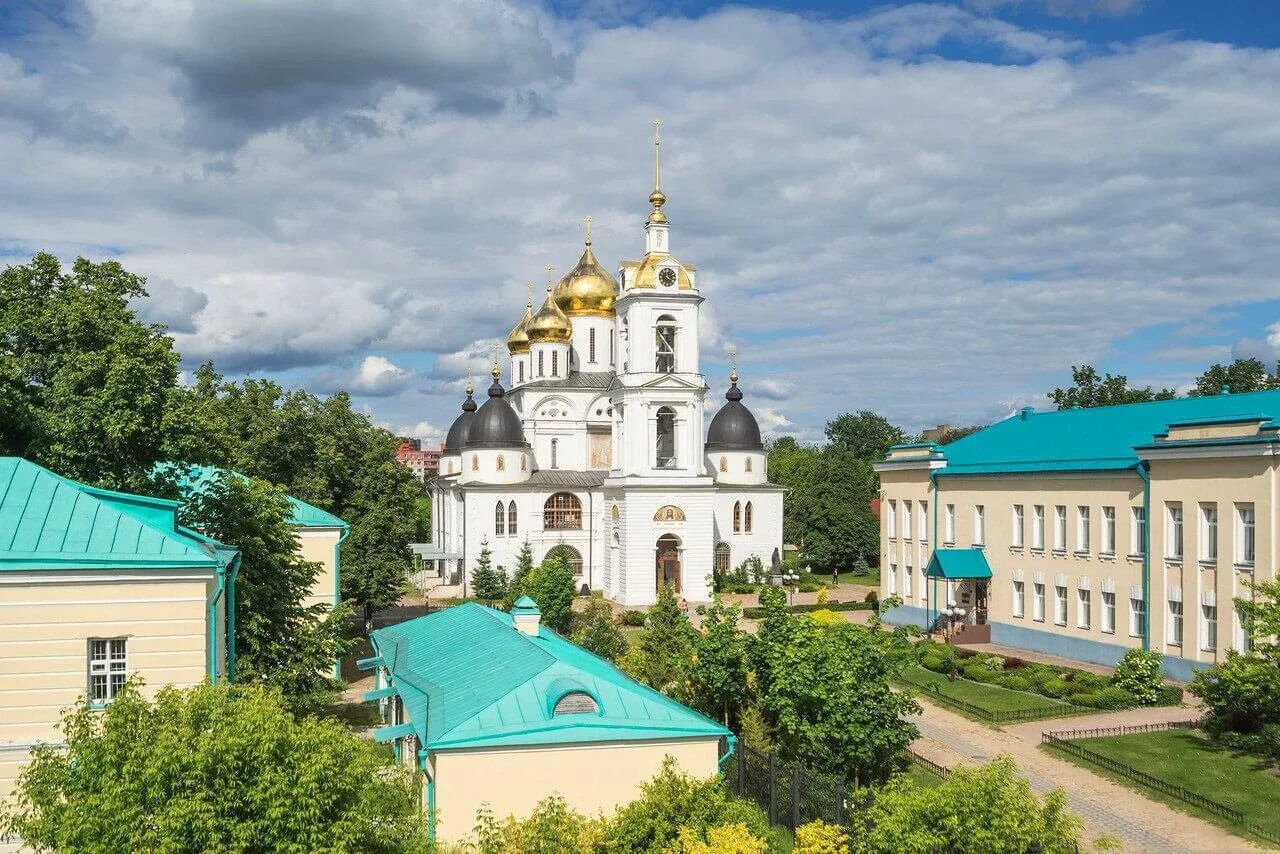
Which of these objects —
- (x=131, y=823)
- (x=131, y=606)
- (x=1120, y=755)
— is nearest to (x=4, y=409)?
(x=131, y=606)

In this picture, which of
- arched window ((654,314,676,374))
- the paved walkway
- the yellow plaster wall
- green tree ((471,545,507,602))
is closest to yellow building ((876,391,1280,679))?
the paved walkway

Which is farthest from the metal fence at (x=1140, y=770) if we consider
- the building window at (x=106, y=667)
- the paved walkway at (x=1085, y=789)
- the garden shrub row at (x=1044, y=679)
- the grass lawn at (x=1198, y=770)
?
the building window at (x=106, y=667)

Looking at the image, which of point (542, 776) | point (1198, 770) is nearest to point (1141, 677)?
point (1198, 770)

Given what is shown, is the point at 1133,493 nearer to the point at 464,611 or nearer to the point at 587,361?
the point at 464,611

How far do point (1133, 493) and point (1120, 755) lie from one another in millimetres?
10941

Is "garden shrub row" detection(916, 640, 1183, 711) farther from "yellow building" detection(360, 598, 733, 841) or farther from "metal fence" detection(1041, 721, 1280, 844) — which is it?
"yellow building" detection(360, 598, 733, 841)

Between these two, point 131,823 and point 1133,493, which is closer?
point 131,823

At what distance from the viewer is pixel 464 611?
85.1 ft

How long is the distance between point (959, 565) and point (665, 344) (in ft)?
64.3

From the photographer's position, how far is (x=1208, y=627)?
1108 inches

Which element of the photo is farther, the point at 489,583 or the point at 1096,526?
the point at 489,583

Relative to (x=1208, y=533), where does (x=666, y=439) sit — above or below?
above

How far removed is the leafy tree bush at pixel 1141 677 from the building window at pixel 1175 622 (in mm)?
1670

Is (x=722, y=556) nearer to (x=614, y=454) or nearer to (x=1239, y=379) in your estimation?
(x=614, y=454)
